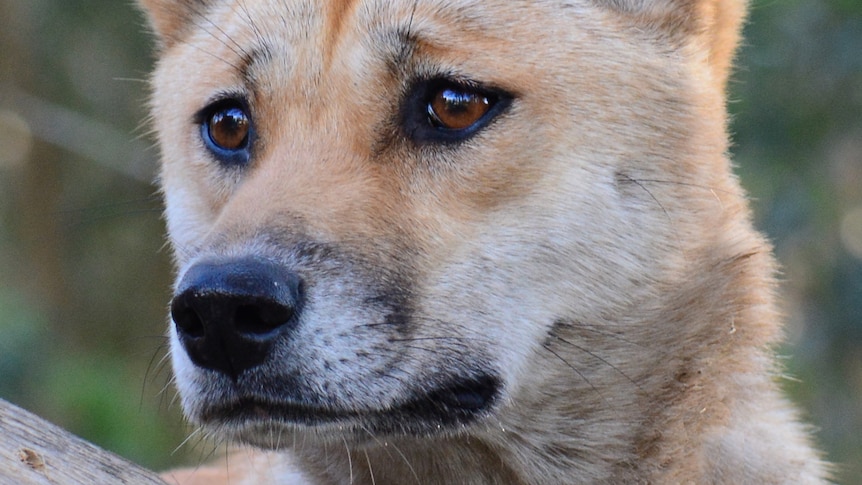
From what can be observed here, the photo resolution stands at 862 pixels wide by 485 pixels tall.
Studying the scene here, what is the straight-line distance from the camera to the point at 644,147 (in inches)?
122

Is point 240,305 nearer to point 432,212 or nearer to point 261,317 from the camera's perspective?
point 261,317

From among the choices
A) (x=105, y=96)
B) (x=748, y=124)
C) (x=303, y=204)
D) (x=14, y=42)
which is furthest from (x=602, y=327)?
(x=105, y=96)

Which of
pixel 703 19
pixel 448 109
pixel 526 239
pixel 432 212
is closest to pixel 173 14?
pixel 448 109

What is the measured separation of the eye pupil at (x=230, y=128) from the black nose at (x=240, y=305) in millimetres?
896

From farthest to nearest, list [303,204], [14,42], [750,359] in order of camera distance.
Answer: [14,42], [750,359], [303,204]

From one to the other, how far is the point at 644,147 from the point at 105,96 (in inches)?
283

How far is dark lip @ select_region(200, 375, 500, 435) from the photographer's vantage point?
8.59 ft

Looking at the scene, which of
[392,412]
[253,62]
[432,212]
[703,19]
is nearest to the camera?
[392,412]

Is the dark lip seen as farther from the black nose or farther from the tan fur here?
the black nose

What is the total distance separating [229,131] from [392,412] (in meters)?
1.21

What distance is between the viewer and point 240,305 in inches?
97.7

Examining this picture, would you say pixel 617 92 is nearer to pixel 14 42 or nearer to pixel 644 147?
pixel 644 147

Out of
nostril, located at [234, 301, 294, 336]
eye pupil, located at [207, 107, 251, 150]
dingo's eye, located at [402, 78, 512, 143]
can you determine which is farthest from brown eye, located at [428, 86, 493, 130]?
nostril, located at [234, 301, 294, 336]

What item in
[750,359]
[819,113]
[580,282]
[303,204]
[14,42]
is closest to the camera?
[303,204]
